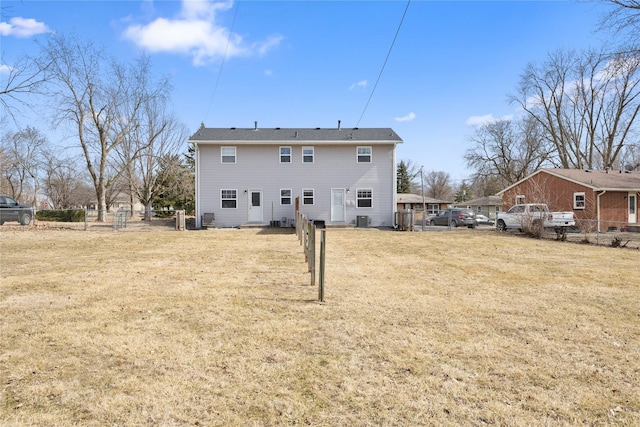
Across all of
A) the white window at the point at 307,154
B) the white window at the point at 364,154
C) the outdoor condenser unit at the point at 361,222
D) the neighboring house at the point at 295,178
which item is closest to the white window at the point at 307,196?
the neighboring house at the point at 295,178

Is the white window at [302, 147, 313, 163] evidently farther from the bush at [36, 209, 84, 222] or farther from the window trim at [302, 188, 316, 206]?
the bush at [36, 209, 84, 222]

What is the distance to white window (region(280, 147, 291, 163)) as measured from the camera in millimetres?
22375

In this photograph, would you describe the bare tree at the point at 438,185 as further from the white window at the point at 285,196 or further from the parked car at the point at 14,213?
the parked car at the point at 14,213

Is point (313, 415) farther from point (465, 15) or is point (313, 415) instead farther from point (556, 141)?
point (556, 141)

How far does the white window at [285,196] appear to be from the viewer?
22266mm

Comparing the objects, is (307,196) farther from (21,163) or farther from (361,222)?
(21,163)

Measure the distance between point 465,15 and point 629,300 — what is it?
964 centimetres

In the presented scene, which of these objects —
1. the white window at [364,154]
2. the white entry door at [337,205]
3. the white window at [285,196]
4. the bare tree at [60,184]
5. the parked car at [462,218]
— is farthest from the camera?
the bare tree at [60,184]

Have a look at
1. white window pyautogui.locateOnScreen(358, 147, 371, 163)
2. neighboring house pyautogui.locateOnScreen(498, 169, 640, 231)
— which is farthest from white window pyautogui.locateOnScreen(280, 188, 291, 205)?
neighboring house pyautogui.locateOnScreen(498, 169, 640, 231)

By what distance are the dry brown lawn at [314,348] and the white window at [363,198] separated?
14.7 meters

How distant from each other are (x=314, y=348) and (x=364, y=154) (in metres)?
19.7

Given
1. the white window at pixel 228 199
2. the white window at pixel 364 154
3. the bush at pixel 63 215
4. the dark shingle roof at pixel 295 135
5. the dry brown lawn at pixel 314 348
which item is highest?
the dark shingle roof at pixel 295 135

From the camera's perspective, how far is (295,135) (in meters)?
22.7

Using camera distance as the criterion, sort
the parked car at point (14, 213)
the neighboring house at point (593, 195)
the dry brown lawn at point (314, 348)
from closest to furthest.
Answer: the dry brown lawn at point (314, 348) < the parked car at point (14, 213) < the neighboring house at point (593, 195)
